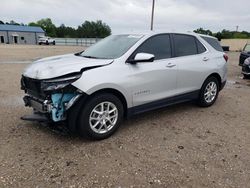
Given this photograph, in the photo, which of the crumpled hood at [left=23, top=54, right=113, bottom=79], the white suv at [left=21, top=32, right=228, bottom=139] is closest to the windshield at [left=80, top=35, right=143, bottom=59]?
the white suv at [left=21, top=32, right=228, bottom=139]

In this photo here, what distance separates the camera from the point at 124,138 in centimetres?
411

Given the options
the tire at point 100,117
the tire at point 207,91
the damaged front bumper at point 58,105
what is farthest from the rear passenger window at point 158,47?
the damaged front bumper at point 58,105

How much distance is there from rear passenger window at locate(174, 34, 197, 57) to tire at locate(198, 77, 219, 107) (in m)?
0.80

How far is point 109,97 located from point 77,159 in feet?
3.41

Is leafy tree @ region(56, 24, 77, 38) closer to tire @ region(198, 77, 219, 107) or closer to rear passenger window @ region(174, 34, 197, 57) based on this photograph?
tire @ region(198, 77, 219, 107)

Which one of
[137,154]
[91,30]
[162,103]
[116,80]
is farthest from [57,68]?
[91,30]

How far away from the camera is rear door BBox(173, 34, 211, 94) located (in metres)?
5.02

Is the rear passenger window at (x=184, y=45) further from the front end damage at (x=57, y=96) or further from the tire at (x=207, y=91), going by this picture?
the front end damage at (x=57, y=96)

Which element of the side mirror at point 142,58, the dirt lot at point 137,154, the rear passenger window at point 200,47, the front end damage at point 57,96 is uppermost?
the rear passenger window at point 200,47

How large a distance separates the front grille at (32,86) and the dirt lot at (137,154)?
0.70m

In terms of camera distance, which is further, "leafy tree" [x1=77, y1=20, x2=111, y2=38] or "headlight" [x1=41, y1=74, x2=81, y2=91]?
"leafy tree" [x1=77, y1=20, x2=111, y2=38]

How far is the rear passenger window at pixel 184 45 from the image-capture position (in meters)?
5.05

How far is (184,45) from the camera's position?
206 inches

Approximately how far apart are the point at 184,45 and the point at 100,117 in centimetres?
245
